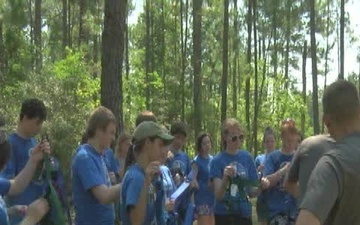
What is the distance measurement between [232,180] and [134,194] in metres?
2.84

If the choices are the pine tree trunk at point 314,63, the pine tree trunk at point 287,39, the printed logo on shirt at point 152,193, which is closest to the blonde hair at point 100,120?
the printed logo on shirt at point 152,193

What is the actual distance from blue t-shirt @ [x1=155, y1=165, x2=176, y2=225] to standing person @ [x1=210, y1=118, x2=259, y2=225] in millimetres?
2037

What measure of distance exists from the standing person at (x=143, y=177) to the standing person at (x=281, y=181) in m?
2.63

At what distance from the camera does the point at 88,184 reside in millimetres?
4777

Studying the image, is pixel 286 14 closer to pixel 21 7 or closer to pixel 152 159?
pixel 21 7

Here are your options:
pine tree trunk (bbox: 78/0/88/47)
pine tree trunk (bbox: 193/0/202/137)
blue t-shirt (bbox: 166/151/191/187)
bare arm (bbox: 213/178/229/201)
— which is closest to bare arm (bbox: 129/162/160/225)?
bare arm (bbox: 213/178/229/201)

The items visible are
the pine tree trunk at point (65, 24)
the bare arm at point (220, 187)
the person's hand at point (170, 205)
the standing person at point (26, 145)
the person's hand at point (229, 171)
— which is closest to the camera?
the person's hand at point (170, 205)

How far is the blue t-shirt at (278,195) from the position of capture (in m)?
6.77

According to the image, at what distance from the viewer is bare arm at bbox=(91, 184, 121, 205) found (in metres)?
4.68

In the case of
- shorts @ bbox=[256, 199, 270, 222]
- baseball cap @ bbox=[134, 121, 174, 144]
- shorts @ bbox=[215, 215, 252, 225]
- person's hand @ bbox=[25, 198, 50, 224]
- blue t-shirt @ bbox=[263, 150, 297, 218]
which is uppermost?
baseball cap @ bbox=[134, 121, 174, 144]

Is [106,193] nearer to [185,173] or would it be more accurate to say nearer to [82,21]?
[185,173]

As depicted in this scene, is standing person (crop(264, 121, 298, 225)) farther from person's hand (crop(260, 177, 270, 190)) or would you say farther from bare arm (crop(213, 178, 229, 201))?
bare arm (crop(213, 178, 229, 201))

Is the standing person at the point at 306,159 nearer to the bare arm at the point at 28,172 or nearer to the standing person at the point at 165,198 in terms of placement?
the standing person at the point at 165,198

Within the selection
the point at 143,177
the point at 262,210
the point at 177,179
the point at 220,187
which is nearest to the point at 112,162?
the point at 177,179
